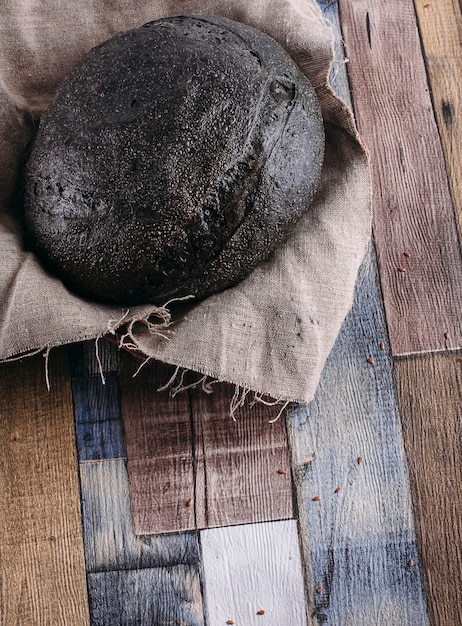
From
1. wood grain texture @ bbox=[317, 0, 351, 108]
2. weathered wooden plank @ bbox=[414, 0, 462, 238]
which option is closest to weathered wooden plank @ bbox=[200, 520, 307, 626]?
weathered wooden plank @ bbox=[414, 0, 462, 238]

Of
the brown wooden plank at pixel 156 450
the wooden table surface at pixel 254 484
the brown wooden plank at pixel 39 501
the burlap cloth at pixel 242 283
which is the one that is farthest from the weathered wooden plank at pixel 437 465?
the brown wooden plank at pixel 39 501

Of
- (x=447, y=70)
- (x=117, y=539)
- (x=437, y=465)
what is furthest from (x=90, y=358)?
(x=447, y=70)

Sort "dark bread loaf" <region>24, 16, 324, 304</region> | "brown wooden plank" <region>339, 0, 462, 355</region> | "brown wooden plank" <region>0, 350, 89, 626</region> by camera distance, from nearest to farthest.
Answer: "dark bread loaf" <region>24, 16, 324, 304</region> < "brown wooden plank" <region>0, 350, 89, 626</region> < "brown wooden plank" <region>339, 0, 462, 355</region>

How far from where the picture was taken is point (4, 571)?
1370mm

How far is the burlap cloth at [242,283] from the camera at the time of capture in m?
1.22

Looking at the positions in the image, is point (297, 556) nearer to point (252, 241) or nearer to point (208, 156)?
point (252, 241)

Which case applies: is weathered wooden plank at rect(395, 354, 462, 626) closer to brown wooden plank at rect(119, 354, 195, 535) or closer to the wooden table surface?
the wooden table surface

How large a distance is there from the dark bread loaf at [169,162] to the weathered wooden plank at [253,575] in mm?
531

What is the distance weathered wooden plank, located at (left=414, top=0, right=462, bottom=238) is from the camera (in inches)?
61.9

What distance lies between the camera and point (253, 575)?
1.39m

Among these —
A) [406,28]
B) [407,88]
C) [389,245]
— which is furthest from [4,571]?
[406,28]

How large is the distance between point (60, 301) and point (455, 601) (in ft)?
3.33

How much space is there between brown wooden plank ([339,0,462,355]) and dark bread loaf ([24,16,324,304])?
350 millimetres

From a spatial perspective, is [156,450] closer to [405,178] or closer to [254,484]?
[254,484]
